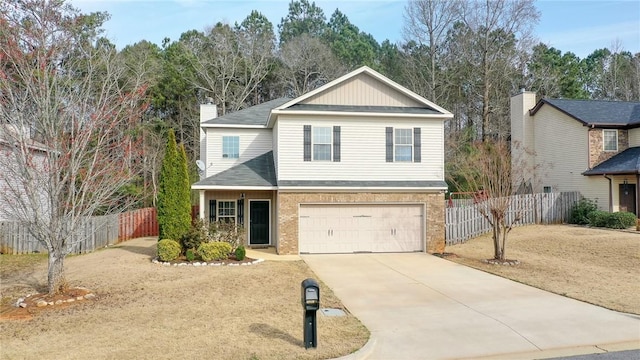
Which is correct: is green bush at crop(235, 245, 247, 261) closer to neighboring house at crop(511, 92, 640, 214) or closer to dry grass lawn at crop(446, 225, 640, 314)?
dry grass lawn at crop(446, 225, 640, 314)

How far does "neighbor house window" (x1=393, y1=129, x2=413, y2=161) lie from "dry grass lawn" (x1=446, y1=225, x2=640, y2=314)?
4.28m

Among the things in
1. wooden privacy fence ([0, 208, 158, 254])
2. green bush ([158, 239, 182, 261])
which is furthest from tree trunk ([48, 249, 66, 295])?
green bush ([158, 239, 182, 261])

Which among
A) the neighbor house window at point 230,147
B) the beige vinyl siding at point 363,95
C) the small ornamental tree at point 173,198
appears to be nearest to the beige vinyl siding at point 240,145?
the neighbor house window at point 230,147

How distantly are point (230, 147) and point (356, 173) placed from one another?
20.9 feet

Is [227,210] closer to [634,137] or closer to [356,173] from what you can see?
[356,173]

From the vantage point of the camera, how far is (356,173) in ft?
58.0

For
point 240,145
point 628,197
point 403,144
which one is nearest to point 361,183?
point 403,144

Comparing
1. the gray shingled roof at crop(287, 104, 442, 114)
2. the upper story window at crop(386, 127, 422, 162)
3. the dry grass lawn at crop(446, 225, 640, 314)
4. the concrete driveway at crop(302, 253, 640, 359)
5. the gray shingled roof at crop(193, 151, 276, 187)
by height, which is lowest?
the concrete driveway at crop(302, 253, 640, 359)

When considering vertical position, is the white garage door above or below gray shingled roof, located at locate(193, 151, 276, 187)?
below

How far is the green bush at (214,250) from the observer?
50.0 ft

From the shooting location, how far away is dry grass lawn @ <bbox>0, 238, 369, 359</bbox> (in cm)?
686

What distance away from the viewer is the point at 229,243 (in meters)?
16.6

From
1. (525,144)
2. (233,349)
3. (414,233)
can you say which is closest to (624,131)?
(525,144)

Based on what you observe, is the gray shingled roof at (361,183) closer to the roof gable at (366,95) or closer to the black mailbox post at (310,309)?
→ the roof gable at (366,95)
